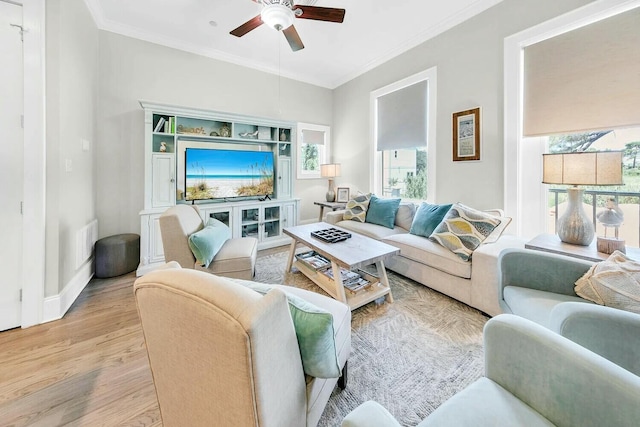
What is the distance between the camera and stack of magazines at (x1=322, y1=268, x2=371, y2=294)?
2.27 meters

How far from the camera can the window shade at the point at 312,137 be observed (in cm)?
496

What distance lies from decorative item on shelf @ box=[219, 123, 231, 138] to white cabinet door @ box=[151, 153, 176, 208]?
0.83m

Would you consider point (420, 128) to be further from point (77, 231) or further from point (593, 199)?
point (77, 231)

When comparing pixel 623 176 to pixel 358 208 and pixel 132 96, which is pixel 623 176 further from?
pixel 132 96

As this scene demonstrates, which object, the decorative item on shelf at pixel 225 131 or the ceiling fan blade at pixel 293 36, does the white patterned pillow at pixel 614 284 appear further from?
the decorative item on shelf at pixel 225 131

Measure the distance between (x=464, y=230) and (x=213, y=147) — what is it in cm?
345

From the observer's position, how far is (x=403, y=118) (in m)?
3.83

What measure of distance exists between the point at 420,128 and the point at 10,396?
444 cm

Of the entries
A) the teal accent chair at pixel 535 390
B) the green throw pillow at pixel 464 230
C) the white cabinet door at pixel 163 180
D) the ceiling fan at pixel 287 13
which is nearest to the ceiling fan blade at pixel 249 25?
the ceiling fan at pixel 287 13

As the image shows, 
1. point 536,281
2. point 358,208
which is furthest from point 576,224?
point 358,208

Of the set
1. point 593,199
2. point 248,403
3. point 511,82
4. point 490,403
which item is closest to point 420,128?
point 511,82

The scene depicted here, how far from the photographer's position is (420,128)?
3.62m

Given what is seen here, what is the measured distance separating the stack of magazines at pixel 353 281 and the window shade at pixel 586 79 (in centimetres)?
222

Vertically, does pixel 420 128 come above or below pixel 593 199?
above
